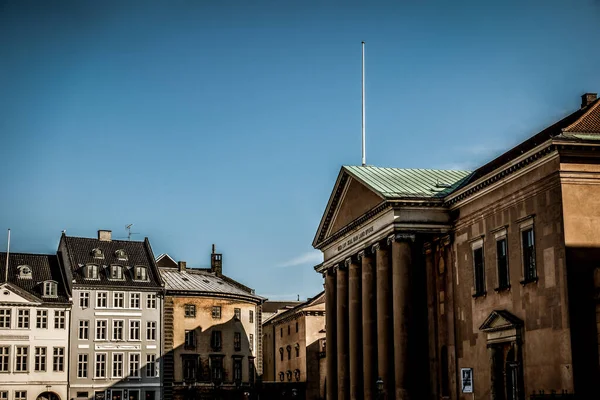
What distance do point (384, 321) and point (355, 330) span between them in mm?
6287

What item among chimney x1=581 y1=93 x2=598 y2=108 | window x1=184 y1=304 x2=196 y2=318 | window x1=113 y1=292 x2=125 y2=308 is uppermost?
chimney x1=581 y1=93 x2=598 y2=108

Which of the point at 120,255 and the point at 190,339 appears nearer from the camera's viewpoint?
the point at 190,339

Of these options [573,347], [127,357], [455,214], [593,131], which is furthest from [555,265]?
[127,357]

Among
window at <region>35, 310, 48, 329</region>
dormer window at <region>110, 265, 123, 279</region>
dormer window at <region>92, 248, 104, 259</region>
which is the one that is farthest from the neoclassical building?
dormer window at <region>92, 248, 104, 259</region>

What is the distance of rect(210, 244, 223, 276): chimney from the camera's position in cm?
11066

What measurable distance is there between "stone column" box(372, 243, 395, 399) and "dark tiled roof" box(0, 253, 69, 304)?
4465 centimetres

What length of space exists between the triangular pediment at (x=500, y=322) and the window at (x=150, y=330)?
169 feet

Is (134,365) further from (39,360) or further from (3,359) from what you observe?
(3,359)

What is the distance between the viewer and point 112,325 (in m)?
93.1

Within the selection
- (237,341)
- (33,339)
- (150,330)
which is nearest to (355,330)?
(150,330)

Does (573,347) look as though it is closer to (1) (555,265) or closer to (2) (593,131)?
(1) (555,265)

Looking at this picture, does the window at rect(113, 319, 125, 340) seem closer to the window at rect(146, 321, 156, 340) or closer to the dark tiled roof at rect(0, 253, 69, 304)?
the window at rect(146, 321, 156, 340)

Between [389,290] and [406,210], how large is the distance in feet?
16.7

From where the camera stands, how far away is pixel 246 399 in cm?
9706
